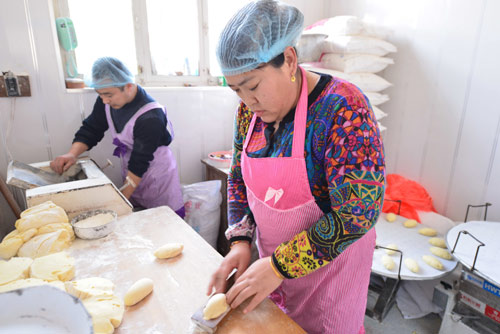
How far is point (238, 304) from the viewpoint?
2.65 ft

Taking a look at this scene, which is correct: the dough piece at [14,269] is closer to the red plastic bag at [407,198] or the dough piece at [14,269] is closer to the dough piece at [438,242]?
the dough piece at [438,242]

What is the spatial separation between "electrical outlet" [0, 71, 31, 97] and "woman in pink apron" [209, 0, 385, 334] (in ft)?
5.84

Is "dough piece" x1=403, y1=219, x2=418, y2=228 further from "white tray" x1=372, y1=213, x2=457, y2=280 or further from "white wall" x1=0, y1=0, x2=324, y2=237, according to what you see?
"white wall" x1=0, y1=0, x2=324, y2=237

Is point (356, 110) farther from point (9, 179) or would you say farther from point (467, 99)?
point (467, 99)

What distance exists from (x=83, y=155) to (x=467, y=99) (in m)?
2.86

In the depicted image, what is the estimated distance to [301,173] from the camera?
2.72 ft

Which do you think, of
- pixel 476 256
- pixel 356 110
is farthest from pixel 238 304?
pixel 476 256

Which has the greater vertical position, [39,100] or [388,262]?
[39,100]

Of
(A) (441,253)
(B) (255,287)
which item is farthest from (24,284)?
(A) (441,253)

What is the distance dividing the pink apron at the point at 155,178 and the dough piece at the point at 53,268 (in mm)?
957

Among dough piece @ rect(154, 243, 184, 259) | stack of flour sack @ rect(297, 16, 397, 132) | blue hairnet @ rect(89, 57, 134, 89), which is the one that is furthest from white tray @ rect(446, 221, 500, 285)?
blue hairnet @ rect(89, 57, 134, 89)

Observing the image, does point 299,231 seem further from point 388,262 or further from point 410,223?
point 410,223

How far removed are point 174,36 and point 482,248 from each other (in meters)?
2.74

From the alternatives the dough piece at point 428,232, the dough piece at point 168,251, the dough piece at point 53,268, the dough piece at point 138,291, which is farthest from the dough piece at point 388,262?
the dough piece at point 53,268
